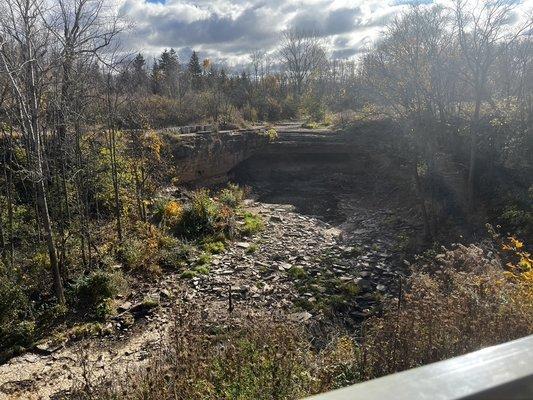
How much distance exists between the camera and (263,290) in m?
10.3

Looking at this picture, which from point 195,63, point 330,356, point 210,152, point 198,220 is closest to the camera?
point 330,356

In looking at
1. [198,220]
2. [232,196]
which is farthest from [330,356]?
[232,196]

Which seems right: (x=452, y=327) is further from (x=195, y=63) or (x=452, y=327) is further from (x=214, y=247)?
(x=195, y=63)

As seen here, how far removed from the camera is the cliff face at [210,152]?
18266mm

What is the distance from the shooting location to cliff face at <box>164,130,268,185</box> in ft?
59.9

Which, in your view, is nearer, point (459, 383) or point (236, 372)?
point (459, 383)

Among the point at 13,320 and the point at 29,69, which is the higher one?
the point at 29,69

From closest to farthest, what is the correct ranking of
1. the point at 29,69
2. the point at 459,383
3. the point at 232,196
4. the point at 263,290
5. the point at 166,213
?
the point at 459,383 → the point at 29,69 → the point at 263,290 → the point at 166,213 → the point at 232,196

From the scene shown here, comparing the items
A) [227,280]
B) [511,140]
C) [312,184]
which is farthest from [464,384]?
[312,184]

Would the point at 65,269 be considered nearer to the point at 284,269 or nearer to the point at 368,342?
the point at 284,269

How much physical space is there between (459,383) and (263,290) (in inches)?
376

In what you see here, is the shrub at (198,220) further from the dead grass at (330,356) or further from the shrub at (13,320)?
the dead grass at (330,356)

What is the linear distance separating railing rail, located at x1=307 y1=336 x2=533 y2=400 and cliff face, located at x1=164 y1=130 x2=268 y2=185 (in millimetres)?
17353

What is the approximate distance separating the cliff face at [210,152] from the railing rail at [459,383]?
17353 mm
